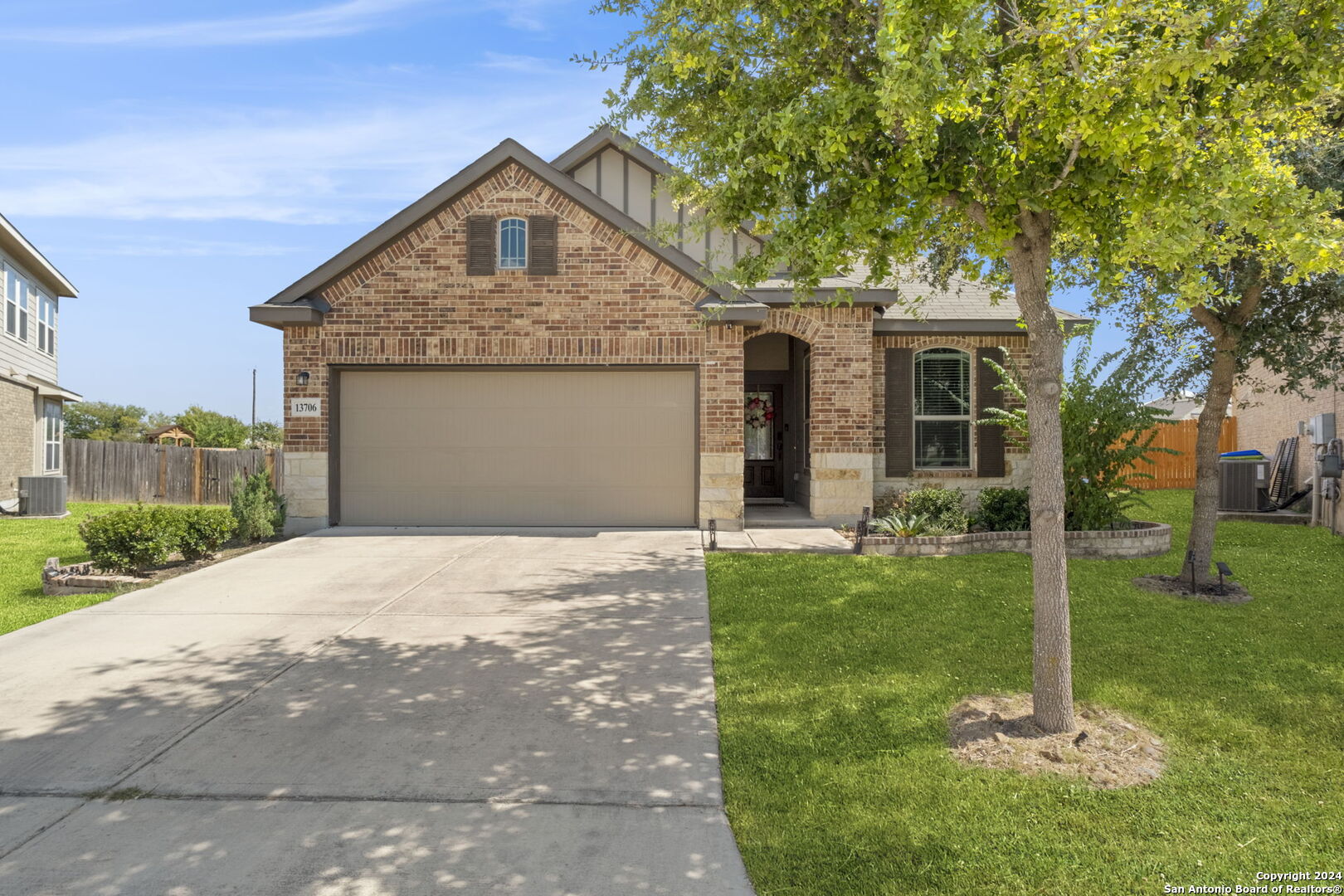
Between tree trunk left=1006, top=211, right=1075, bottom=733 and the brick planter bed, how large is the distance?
5548 mm

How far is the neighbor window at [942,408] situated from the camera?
14.6 meters

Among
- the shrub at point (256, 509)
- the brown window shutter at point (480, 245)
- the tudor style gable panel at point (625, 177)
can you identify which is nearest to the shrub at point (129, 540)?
the shrub at point (256, 509)

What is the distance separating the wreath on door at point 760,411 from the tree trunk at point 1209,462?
350 inches

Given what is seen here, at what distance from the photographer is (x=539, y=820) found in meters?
3.96

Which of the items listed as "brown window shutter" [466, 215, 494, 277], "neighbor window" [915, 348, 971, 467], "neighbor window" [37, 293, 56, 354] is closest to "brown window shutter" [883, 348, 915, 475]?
"neighbor window" [915, 348, 971, 467]

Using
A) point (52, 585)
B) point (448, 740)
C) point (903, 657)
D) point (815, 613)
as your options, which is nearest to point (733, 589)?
point (815, 613)

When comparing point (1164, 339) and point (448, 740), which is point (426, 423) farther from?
point (1164, 339)

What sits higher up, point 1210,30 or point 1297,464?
point 1210,30

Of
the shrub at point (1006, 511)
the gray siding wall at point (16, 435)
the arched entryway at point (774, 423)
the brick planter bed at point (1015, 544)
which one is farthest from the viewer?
the gray siding wall at point (16, 435)

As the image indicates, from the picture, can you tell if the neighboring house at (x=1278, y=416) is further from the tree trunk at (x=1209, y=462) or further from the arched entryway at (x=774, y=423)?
the arched entryway at (x=774, y=423)

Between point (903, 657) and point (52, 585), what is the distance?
9014 mm

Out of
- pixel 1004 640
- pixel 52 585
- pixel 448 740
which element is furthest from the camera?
pixel 52 585

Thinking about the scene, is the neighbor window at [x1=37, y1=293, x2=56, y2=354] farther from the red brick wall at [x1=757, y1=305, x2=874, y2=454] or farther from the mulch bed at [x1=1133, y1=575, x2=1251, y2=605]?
the mulch bed at [x1=1133, y1=575, x2=1251, y2=605]

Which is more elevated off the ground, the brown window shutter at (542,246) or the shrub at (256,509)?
the brown window shutter at (542,246)
